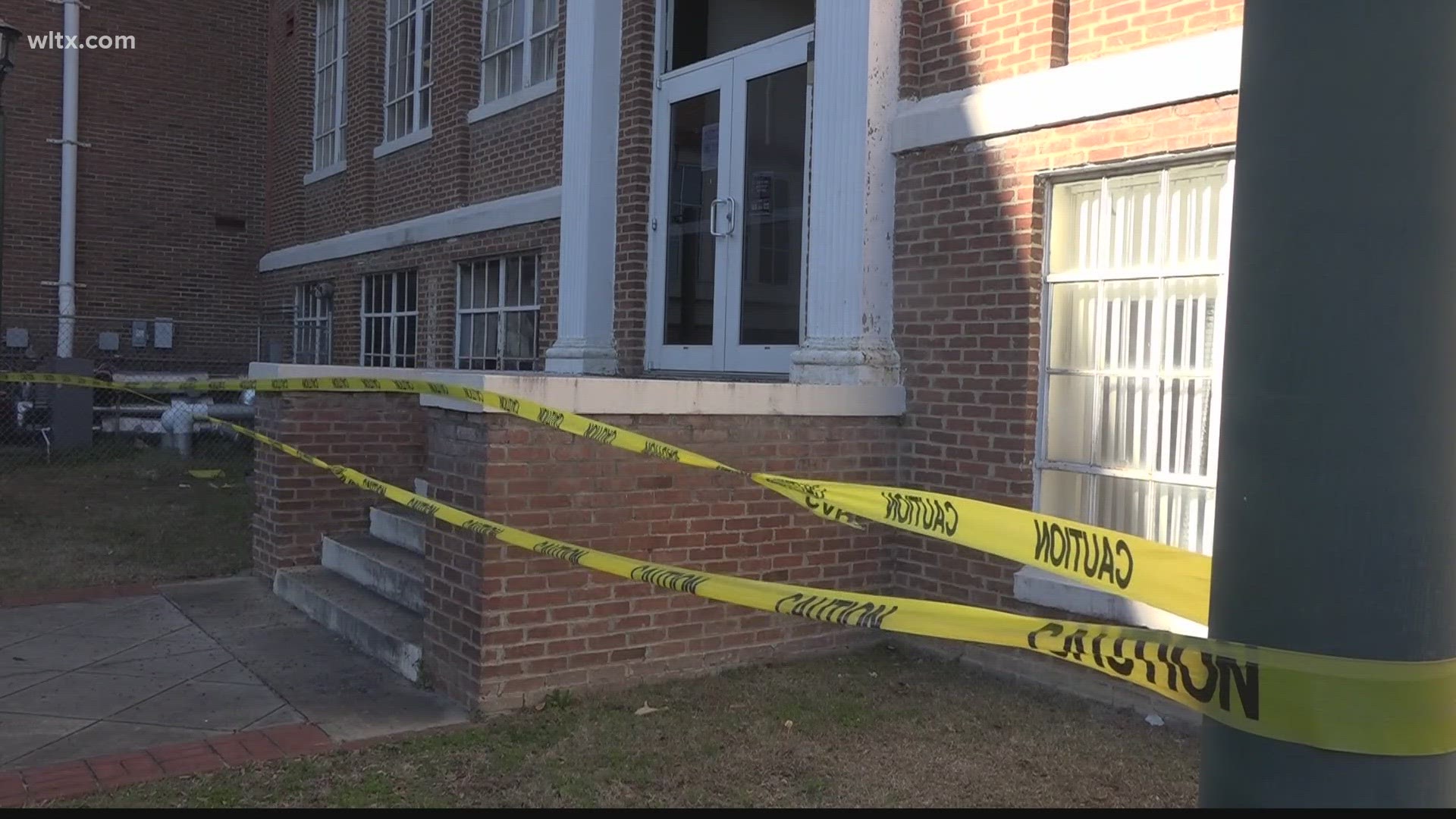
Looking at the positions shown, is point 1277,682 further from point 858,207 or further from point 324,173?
point 324,173

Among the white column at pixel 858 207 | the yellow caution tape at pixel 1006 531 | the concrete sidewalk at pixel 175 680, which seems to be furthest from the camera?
the white column at pixel 858 207

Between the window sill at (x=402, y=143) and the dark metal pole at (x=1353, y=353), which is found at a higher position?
the window sill at (x=402, y=143)

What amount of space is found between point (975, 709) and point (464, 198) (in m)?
7.45

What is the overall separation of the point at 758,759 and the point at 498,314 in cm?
668

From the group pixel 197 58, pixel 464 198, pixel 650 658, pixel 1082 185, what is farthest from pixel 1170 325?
pixel 197 58

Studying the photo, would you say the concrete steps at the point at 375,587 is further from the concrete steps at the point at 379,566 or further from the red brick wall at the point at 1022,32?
the red brick wall at the point at 1022,32

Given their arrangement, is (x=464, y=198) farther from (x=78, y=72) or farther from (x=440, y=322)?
(x=78, y=72)

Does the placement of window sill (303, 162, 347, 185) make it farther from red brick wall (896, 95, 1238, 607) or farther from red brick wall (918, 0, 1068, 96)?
red brick wall (896, 95, 1238, 607)

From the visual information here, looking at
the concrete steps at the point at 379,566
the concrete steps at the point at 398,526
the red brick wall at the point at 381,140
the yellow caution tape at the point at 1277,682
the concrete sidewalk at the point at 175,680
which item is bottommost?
the concrete sidewalk at the point at 175,680

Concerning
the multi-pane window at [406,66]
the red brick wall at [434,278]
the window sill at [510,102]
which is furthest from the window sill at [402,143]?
the red brick wall at [434,278]

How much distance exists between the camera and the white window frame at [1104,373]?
4.95 m

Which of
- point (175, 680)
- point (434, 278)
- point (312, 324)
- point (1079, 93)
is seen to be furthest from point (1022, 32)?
point (312, 324)

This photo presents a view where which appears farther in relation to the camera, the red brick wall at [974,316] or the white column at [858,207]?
the white column at [858,207]

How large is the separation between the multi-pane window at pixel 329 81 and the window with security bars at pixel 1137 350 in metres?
10.5
